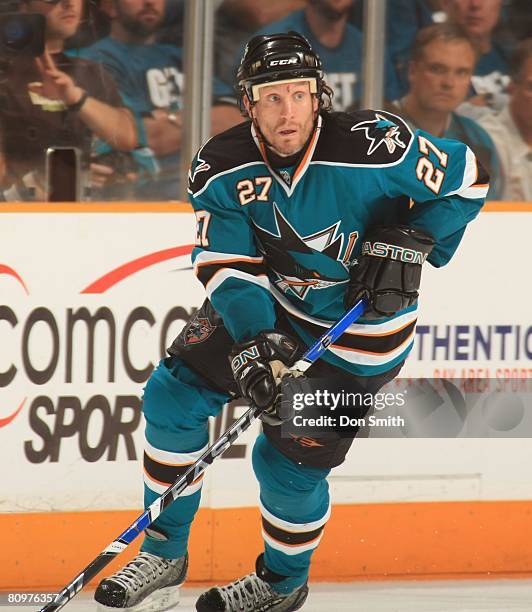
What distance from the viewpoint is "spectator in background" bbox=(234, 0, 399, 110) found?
4352 mm

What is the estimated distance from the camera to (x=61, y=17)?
4.16m

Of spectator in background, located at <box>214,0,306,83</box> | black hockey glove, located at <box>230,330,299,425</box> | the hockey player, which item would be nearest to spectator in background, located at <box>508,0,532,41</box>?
spectator in background, located at <box>214,0,306,83</box>

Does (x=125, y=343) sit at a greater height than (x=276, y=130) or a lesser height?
lesser

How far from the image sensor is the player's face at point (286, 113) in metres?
2.63

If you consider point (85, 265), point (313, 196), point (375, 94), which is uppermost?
point (375, 94)

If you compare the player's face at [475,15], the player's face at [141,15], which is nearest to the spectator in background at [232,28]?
the player's face at [141,15]

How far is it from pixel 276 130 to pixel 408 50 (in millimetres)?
1874

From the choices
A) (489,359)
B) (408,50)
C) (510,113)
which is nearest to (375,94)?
(408,50)

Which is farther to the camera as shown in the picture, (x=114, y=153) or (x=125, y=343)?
(x=114, y=153)

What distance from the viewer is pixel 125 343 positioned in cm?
343

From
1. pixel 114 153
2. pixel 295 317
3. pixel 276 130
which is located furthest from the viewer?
pixel 114 153

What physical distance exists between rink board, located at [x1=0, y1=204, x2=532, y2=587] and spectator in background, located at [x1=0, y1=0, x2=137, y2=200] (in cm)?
67

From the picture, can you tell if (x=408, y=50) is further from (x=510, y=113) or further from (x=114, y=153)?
(x=114, y=153)

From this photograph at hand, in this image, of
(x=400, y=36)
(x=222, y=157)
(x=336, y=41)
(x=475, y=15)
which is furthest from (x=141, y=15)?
(x=222, y=157)
